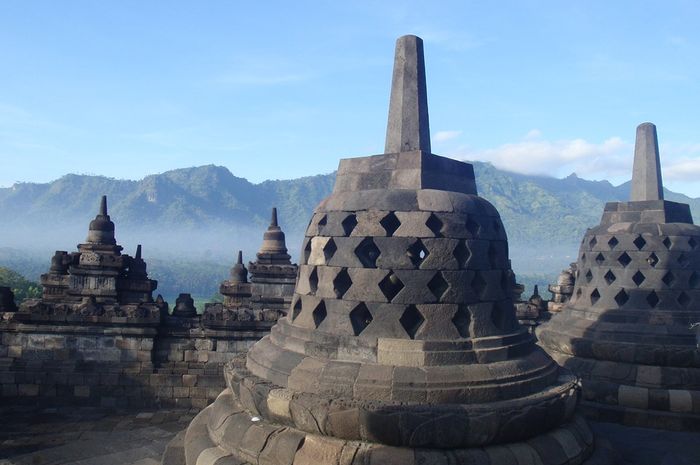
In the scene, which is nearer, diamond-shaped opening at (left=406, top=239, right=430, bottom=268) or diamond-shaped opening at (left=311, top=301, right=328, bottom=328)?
diamond-shaped opening at (left=406, top=239, right=430, bottom=268)

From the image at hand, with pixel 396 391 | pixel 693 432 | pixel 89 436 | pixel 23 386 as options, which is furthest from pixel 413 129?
pixel 23 386

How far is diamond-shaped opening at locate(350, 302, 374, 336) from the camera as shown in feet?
14.8

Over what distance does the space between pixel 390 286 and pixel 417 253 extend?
346 mm

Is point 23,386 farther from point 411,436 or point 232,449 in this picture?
point 411,436

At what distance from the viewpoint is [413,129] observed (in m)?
5.13

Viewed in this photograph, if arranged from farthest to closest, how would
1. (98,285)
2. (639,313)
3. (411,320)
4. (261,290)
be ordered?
(261,290), (98,285), (639,313), (411,320)

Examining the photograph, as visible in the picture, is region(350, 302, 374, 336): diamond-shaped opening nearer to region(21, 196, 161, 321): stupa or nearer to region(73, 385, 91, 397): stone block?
region(21, 196, 161, 321): stupa

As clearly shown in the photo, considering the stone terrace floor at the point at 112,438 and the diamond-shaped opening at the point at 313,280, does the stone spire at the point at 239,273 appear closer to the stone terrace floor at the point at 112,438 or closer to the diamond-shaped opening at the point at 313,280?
the stone terrace floor at the point at 112,438

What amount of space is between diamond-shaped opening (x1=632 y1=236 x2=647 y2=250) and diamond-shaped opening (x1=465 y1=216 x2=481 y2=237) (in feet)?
13.6

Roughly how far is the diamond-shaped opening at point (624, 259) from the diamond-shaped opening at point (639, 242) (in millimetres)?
182

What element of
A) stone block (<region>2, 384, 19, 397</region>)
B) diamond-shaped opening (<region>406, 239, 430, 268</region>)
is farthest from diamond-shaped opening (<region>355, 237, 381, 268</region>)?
stone block (<region>2, 384, 19, 397</region>)

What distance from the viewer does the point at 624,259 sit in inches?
308

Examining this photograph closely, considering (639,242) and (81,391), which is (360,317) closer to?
(639,242)

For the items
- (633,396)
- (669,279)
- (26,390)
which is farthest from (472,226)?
(26,390)
